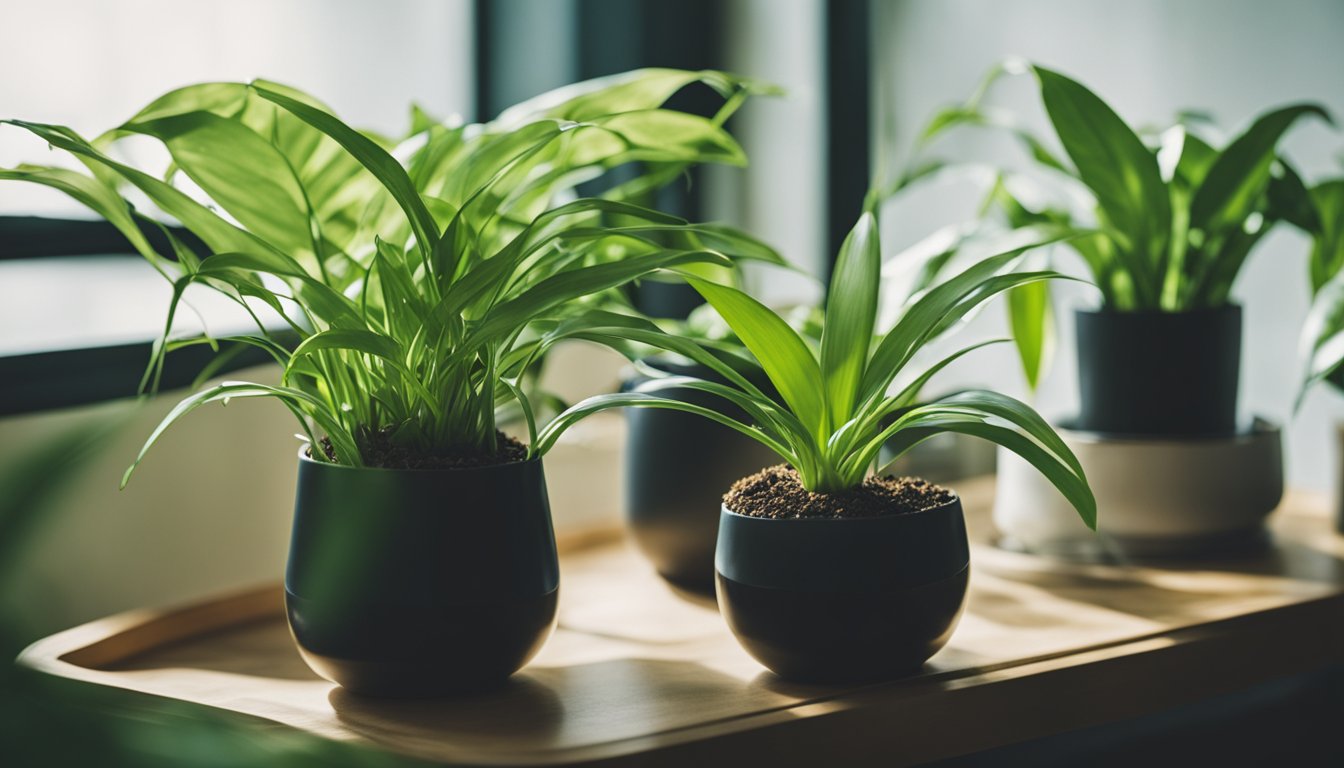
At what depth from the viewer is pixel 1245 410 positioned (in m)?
1.08

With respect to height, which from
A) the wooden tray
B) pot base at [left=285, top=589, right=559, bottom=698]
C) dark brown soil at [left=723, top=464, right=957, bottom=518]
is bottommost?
the wooden tray

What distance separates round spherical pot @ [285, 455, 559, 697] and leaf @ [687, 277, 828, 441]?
130 mm

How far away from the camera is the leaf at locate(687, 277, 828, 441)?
2.05 feet

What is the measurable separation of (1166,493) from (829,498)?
348 mm

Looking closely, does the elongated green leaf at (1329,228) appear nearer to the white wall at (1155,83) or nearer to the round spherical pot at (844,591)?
the white wall at (1155,83)

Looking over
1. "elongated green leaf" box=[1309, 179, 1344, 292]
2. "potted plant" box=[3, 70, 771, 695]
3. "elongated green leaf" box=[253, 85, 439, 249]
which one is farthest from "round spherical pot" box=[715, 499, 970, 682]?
"elongated green leaf" box=[1309, 179, 1344, 292]

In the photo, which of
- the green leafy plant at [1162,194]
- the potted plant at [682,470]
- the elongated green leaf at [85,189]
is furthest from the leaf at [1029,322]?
the elongated green leaf at [85,189]

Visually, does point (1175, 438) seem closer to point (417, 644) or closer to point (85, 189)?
point (417, 644)

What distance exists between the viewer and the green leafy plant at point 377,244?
23.0 inches

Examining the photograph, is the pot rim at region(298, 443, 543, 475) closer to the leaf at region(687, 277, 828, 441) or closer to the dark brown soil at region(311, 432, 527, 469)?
the dark brown soil at region(311, 432, 527, 469)

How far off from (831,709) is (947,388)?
0.82 meters

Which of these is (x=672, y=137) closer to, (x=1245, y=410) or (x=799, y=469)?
(x=799, y=469)

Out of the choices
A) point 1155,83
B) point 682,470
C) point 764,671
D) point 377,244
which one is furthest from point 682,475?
point 1155,83

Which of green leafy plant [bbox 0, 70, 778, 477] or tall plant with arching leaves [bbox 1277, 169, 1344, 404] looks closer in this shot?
green leafy plant [bbox 0, 70, 778, 477]
